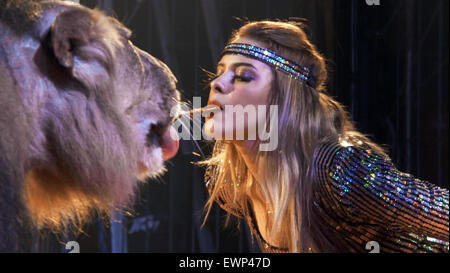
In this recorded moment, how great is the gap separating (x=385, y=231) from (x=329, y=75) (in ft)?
1.40

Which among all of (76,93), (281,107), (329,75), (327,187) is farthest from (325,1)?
(76,93)

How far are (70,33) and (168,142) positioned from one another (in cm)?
27

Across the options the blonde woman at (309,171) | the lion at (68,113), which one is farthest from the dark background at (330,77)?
the lion at (68,113)

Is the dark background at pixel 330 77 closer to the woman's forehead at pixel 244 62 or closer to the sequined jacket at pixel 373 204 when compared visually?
the woman's forehead at pixel 244 62

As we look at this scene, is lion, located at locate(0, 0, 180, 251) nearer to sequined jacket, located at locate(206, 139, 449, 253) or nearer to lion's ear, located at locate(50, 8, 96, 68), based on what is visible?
lion's ear, located at locate(50, 8, 96, 68)

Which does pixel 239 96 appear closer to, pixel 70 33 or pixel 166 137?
pixel 166 137

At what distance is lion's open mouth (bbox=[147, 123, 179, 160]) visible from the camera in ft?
2.66

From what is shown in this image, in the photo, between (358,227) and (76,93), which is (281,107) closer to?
(358,227)

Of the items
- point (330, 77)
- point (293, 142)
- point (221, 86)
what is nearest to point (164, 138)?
point (221, 86)

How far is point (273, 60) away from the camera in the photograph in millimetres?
979

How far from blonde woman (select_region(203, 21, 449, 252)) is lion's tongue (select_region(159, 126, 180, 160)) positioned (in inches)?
4.2

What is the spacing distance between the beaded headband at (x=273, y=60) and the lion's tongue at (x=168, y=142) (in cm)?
24
